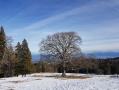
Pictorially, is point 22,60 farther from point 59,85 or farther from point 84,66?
point 59,85

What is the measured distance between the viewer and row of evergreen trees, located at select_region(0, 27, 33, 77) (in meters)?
65.8

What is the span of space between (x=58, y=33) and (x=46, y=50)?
4.72 m

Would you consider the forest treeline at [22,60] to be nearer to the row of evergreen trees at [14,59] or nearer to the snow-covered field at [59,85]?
the row of evergreen trees at [14,59]

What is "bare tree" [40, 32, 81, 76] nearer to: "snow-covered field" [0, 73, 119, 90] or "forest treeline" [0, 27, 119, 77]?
"forest treeline" [0, 27, 119, 77]

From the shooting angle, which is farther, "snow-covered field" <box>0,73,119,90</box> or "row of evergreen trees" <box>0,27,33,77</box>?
"row of evergreen trees" <box>0,27,33,77</box>

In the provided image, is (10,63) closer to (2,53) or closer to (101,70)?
(2,53)

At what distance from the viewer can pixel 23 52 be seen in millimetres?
72438

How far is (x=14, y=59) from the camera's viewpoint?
6919cm

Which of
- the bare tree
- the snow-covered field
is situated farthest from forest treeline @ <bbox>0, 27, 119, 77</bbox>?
the snow-covered field

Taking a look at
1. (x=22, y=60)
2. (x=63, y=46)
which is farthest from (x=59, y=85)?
(x=22, y=60)

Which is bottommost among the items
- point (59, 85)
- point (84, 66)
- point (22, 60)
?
point (59, 85)


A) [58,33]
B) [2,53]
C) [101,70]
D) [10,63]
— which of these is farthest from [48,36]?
[101,70]

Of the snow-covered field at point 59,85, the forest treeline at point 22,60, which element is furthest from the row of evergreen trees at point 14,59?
the snow-covered field at point 59,85

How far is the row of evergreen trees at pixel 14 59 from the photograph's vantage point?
65750mm
